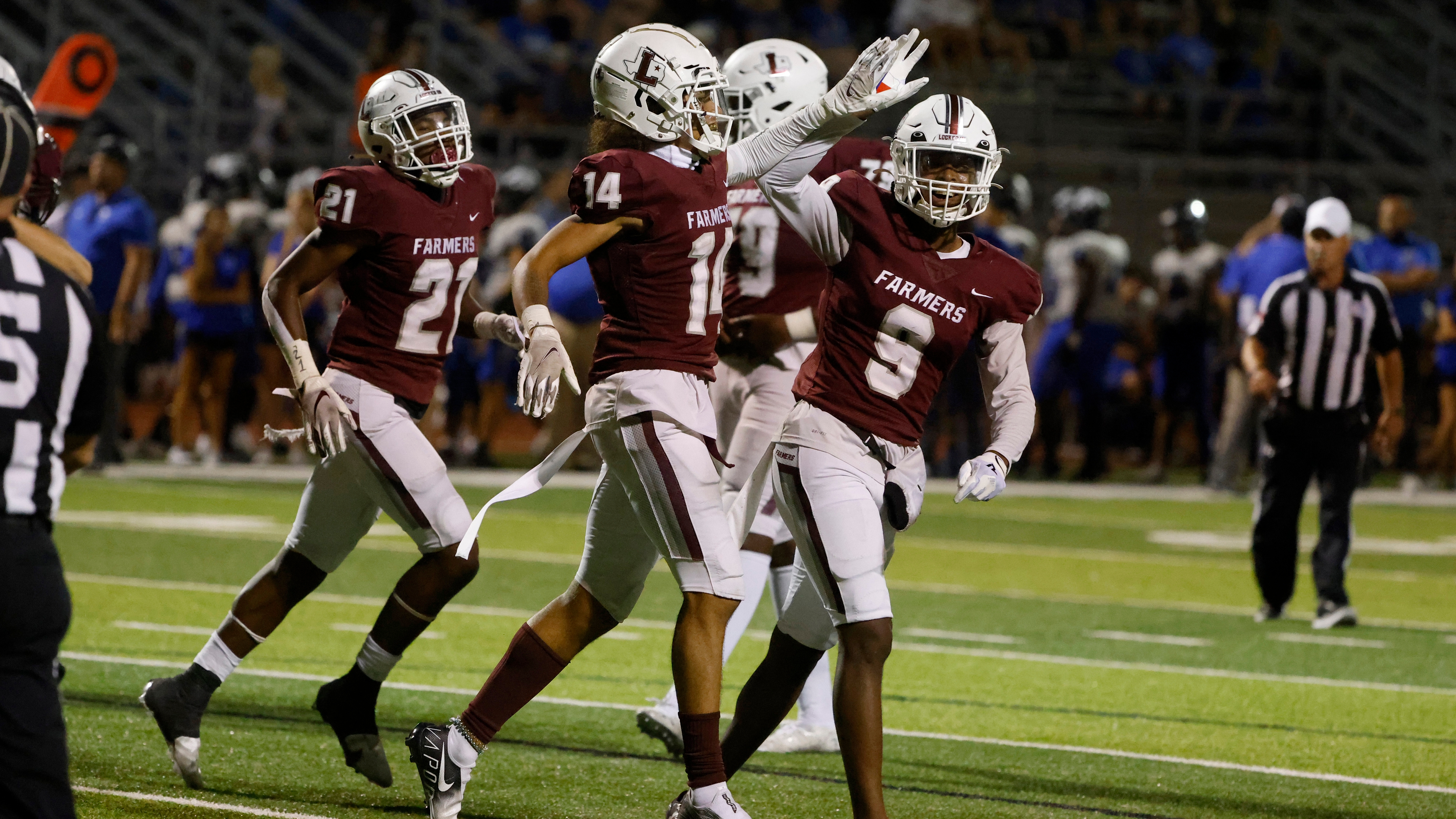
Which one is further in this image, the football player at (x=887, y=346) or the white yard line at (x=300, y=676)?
the white yard line at (x=300, y=676)

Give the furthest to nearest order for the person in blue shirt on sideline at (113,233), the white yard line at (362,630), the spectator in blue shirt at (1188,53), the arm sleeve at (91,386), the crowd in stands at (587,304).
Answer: the spectator in blue shirt at (1188,53), the crowd in stands at (587,304), the person in blue shirt on sideline at (113,233), the white yard line at (362,630), the arm sleeve at (91,386)

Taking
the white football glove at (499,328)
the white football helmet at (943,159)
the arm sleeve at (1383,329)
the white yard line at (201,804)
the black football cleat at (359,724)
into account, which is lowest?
the white yard line at (201,804)

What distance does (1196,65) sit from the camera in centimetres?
1894

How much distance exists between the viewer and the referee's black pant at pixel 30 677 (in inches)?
122

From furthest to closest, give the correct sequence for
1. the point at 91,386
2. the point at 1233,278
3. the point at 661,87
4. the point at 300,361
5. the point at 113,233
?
1. the point at 1233,278
2. the point at 113,233
3. the point at 300,361
4. the point at 661,87
5. the point at 91,386

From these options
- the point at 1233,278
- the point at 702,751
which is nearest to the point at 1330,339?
the point at 1233,278

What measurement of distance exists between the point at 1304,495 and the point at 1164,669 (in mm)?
1476

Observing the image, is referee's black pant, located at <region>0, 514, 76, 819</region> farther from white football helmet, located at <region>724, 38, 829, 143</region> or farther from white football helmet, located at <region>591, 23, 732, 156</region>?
white football helmet, located at <region>724, 38, 829, 143</region>

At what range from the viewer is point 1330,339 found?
26.8 ft

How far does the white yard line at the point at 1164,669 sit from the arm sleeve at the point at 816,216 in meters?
3.26

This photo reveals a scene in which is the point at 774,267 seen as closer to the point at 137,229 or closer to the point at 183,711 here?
the point at 183,711

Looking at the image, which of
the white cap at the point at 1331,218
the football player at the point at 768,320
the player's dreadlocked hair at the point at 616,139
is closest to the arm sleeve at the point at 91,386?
the player's dreadlocked hair at the point at 616,139

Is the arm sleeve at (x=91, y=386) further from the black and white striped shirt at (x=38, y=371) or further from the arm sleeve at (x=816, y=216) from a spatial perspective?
the arm sleeve at (x=816, y=216)

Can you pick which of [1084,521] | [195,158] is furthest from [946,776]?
[195,158]
